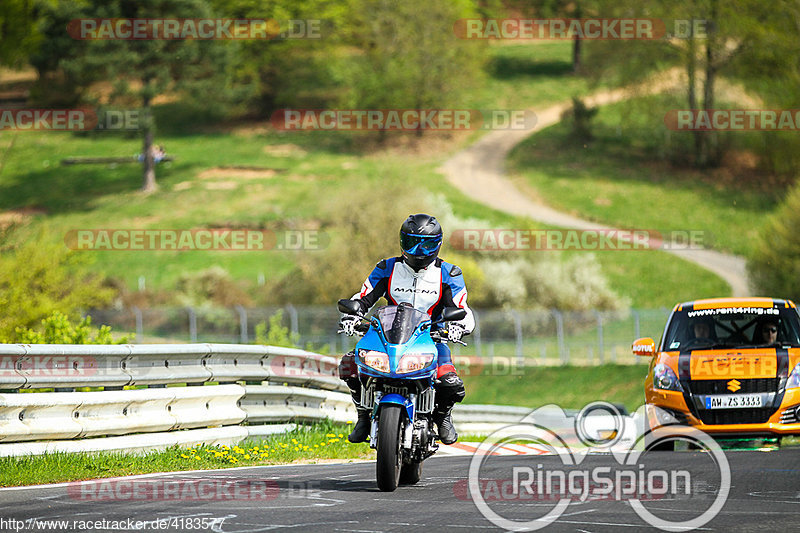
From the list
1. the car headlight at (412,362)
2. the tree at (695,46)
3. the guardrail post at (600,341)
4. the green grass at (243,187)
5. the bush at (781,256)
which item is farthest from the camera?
the tree at (695,46)

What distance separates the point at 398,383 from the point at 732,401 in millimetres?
5784

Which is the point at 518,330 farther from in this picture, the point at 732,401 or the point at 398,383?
the point at 398,383

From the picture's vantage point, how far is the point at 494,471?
32.8 ft

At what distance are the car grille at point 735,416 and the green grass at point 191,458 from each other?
4023 millimetres

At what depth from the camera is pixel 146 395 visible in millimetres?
10789

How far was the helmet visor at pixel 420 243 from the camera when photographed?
31.1 feet

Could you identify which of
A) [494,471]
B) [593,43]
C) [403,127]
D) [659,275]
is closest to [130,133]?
[403,127]

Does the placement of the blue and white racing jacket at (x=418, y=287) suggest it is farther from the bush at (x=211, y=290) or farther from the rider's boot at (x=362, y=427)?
the bush at (x=211, y=290)

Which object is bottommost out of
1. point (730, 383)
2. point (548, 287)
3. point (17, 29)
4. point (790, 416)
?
point (790, 416)

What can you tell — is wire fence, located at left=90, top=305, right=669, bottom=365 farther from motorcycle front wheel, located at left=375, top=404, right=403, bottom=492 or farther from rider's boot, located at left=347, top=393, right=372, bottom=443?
motorcycle front wheel, located at left=375, top=404, right=403, bottom=492

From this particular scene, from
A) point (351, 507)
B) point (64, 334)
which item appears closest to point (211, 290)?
point (64, 334)

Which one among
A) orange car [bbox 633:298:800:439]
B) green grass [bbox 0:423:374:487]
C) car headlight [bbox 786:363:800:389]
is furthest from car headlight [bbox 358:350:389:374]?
car headlight [bbox 786:363:800:389]

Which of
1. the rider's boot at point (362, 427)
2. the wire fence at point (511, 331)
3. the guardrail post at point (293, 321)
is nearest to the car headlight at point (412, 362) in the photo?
the rider's boot at point (362, 427)

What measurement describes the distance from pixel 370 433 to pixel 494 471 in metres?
1.55
